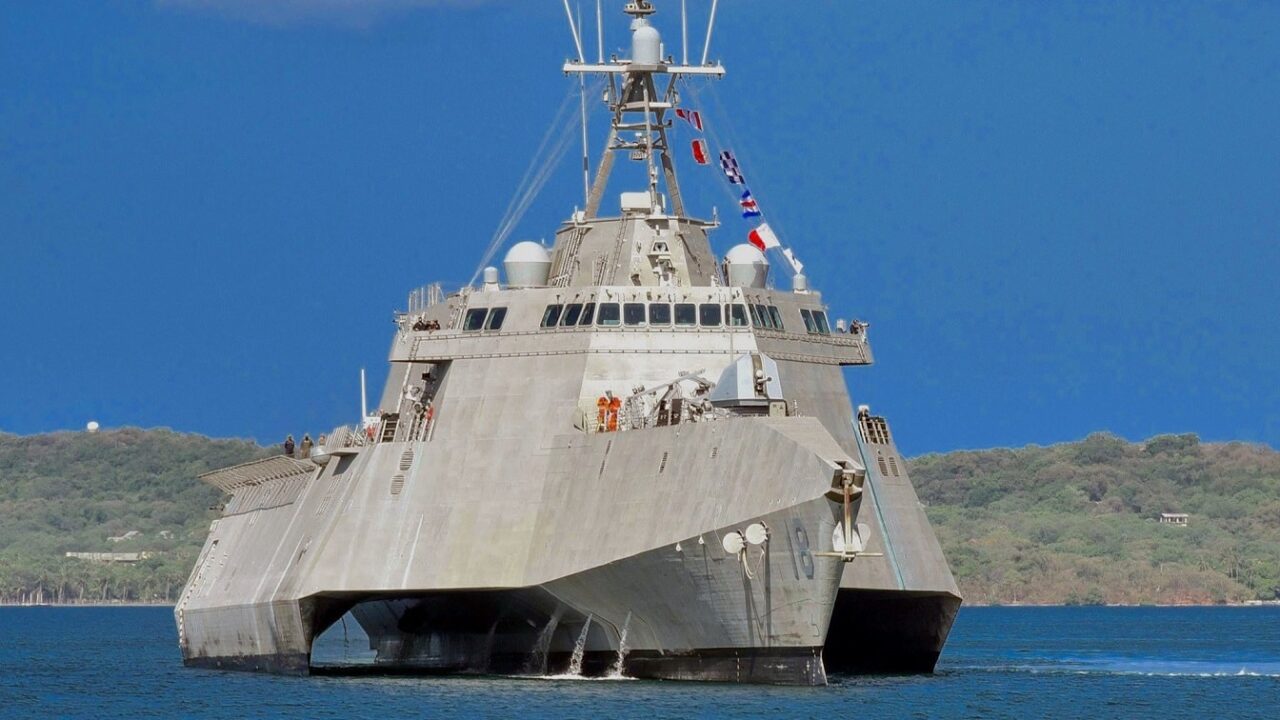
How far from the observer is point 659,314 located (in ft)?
160

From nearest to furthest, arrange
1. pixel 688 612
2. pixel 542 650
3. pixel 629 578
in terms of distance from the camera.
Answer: pixel 688 612
pixel 629 578
pixel 542 650

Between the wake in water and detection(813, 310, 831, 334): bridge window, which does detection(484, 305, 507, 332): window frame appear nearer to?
detection(813, 310, 831, 334): bridge window

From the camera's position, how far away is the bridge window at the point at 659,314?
160 feet

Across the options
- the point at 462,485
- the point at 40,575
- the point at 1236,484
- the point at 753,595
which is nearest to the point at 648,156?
the point at 462,485

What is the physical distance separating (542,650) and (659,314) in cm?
665

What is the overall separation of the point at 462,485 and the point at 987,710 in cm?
1041

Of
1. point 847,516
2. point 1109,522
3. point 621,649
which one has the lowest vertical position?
point 621,649

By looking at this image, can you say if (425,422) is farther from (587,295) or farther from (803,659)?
(803,659)

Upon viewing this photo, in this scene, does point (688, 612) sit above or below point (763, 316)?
below

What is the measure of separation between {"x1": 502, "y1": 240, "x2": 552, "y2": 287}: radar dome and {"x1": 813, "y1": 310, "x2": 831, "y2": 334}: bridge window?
5.28m

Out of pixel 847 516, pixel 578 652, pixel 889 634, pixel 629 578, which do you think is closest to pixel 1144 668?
pixel 889 634

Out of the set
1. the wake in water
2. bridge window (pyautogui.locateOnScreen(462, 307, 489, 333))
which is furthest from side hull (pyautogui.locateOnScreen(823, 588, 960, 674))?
bridge window (pyautogui.locateOnScreen(462, 307, 489, 333))

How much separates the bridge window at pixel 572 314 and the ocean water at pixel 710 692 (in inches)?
259

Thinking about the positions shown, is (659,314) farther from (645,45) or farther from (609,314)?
(645,45)
